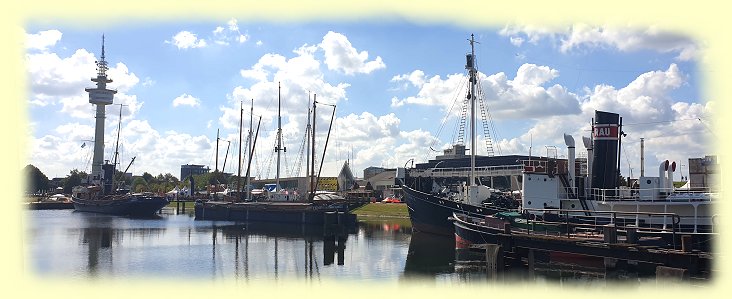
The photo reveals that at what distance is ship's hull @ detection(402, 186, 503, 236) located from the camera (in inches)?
1875

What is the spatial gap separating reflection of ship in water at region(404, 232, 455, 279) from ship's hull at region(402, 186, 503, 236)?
102 cm

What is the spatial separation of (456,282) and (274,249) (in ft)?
70.7

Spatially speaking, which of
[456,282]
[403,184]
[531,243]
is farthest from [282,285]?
[403,184]

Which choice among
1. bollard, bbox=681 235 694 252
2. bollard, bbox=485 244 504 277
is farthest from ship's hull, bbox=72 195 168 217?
bollard, bbox=681 235 694 252

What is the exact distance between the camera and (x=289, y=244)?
50.9m

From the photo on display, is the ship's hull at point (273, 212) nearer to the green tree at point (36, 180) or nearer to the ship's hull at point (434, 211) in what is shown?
the ship's hull at point (434, 211)

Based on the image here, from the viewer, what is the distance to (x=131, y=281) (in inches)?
1208

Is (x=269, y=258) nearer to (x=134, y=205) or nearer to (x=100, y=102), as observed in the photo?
(x=134, y=205)

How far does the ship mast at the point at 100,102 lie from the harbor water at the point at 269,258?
319ft

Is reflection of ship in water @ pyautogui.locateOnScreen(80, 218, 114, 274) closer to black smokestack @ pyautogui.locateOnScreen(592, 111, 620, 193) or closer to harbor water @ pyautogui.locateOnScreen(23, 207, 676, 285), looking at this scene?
harbor water @ pyautogui.locateOnScreen(23, 207, 676, 285)

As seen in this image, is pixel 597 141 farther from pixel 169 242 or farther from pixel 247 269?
pixel 169 242

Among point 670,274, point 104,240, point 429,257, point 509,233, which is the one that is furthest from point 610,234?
point 104,240

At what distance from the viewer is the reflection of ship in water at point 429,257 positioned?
3350cm

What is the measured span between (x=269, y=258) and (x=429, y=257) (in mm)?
11587
